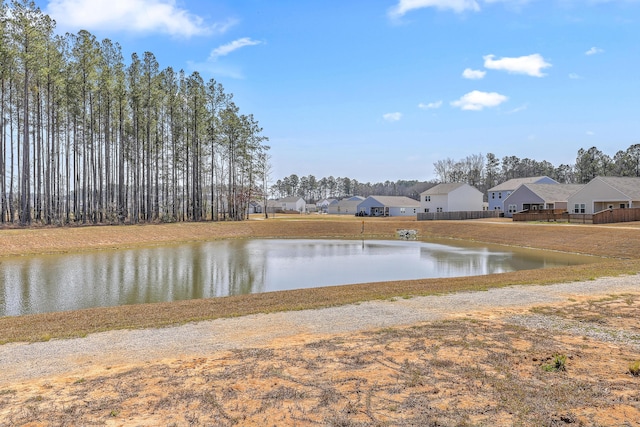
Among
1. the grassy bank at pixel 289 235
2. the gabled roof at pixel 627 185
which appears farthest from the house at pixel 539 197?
the grassy bank at pixel 289 235

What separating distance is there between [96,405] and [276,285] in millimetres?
10675

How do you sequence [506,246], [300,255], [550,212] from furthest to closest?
[550,212] < [506,246] < [300,255]

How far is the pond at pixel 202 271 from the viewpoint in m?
13.8

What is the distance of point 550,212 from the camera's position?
4759 centimetres

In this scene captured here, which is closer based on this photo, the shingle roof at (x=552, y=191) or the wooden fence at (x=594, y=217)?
the wooden fence at (x=594, y=217)

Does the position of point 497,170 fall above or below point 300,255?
above

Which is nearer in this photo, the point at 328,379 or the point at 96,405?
the point at 96,405

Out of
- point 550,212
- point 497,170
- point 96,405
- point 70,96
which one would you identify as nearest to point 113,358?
point 96,405

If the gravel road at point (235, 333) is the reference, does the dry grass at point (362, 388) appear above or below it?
above

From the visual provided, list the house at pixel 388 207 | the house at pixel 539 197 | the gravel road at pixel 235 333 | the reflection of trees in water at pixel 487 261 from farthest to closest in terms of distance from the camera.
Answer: the house at pixel 388 207, the house at pixel 539 197, the reflection of trees in water at pixel 487 261, the gravel road at pixel 235 333

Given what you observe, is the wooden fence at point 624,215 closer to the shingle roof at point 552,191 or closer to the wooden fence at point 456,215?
the shingle roof at point 552,191

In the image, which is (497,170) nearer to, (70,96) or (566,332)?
(70,96)

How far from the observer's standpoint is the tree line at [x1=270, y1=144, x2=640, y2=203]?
91250mm

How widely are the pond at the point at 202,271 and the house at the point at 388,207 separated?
50.8 metres
